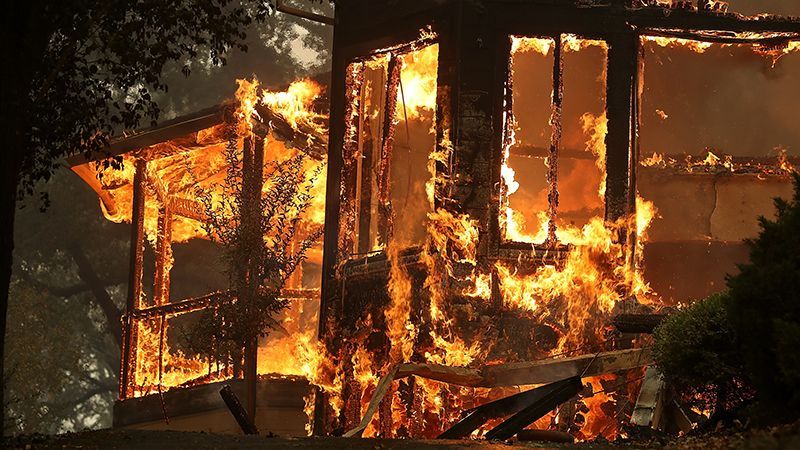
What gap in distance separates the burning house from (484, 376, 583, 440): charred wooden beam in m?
0.02

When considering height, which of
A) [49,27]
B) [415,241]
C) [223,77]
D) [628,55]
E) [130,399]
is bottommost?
[130,399]

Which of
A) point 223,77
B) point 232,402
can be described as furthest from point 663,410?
point 223,77

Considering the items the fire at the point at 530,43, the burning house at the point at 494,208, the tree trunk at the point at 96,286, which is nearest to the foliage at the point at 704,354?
the burning house at the point at 494,208

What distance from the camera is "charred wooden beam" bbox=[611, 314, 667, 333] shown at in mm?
13805

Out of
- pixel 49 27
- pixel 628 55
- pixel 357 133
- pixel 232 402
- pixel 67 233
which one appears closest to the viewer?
pixel 49 27

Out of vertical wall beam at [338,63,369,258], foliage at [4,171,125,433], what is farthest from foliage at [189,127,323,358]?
foliage at [4,171,125,433]

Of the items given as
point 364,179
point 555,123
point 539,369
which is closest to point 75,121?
point 539,369

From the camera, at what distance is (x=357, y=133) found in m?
17.4

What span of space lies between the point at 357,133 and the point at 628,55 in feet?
13.3

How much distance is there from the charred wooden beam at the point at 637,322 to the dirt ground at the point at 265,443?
3.23 metres

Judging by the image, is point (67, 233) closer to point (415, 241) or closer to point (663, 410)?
point (415, 241)

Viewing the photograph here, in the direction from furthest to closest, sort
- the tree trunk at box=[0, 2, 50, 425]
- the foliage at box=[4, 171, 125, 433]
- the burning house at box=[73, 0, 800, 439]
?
the foliage at box=[4, 171, 125, 433]
the burning house at box=[73, 0, 800, 439]
the tree trunk at box=[0, 2, 50, 425]

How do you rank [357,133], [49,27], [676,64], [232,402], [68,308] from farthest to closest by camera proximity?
[68,308] < [676,64] < [357,133] < [232,402] < [49,27]

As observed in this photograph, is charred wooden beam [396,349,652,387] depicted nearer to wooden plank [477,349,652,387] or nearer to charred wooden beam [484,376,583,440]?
wooden plank [477,349,652,387]
